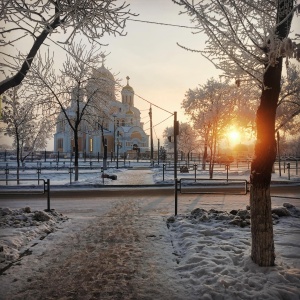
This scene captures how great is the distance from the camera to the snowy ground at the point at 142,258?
3816 millimetres

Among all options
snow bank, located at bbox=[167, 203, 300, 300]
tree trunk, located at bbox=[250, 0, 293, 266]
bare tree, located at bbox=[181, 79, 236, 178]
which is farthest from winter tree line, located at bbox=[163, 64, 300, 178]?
tree trunk, located at bbox=[250, 0, 293, 266]

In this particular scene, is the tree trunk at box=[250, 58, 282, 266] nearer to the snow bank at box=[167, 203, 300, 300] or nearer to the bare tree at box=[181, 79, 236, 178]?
the snow bank at box=[167, 203, 300, 300]

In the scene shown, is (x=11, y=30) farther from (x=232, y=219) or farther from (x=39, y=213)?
(x=232, y=219)

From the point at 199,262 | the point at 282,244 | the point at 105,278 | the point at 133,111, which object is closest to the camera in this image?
the point at 105,278

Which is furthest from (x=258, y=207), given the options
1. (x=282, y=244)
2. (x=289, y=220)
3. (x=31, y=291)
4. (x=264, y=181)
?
(x=289, y=220)

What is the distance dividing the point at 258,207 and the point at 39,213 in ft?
19.8

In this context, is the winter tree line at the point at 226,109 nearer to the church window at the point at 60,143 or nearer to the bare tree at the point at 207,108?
the bare tree at the point at 207,108

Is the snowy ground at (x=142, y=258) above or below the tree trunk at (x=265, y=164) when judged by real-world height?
below

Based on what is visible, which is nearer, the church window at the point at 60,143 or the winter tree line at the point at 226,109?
the winter tree line at the point at 226,109

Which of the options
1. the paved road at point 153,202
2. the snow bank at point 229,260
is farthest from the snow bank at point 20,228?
the snow bank at point 229,260

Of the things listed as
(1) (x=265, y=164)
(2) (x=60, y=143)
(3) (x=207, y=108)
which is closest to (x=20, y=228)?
(1) (x=265, y=164)

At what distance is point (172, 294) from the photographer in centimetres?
373

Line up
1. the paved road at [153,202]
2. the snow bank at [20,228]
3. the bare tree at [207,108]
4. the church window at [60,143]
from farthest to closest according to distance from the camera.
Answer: the church window at [60,143] → the bare tree at [207,108] → the paved road at [153,202] → the snow bank at [20,228]

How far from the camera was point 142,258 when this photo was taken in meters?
5.09
